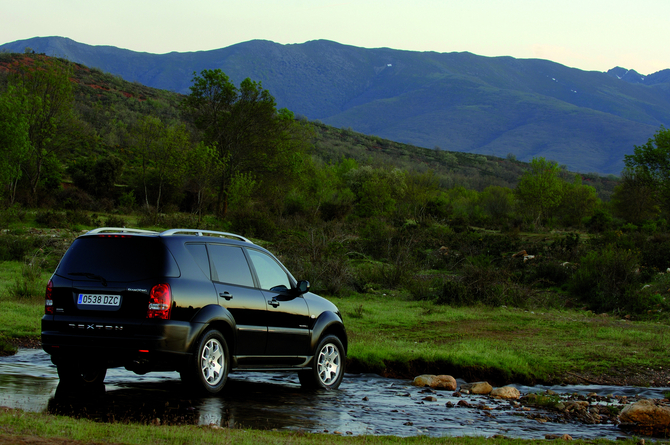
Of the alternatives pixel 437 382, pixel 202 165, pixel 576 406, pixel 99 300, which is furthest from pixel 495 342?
pixel 202 165

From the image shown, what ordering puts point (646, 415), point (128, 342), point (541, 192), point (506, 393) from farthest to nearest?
point (541, 192) < point (506, 393) < point (646, 415) < point (128, 342)

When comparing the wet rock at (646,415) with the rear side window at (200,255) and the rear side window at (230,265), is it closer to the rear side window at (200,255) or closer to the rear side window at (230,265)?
the rear side window at (230,265)

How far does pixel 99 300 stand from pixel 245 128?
46.6 meters

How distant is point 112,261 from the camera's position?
7348 millimetres

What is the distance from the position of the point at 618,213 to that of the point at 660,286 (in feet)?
136

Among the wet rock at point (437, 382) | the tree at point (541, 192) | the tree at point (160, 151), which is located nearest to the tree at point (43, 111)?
the tree at point (160, 151)

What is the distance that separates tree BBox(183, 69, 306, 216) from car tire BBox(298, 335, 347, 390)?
140ft

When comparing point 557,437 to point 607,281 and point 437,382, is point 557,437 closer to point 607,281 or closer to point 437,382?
point 437,382

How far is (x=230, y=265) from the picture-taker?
821 centimetres

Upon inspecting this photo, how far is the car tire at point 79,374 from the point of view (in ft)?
26.3

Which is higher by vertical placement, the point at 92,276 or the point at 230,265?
the point at 230,265

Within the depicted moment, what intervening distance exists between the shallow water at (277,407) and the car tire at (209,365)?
23 cm

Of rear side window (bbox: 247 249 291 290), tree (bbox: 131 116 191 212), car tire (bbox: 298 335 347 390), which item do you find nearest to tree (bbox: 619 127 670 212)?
tree (bbox: 131 116 191 212)

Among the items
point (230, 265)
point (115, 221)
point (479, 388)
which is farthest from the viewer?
point (115, 221)
